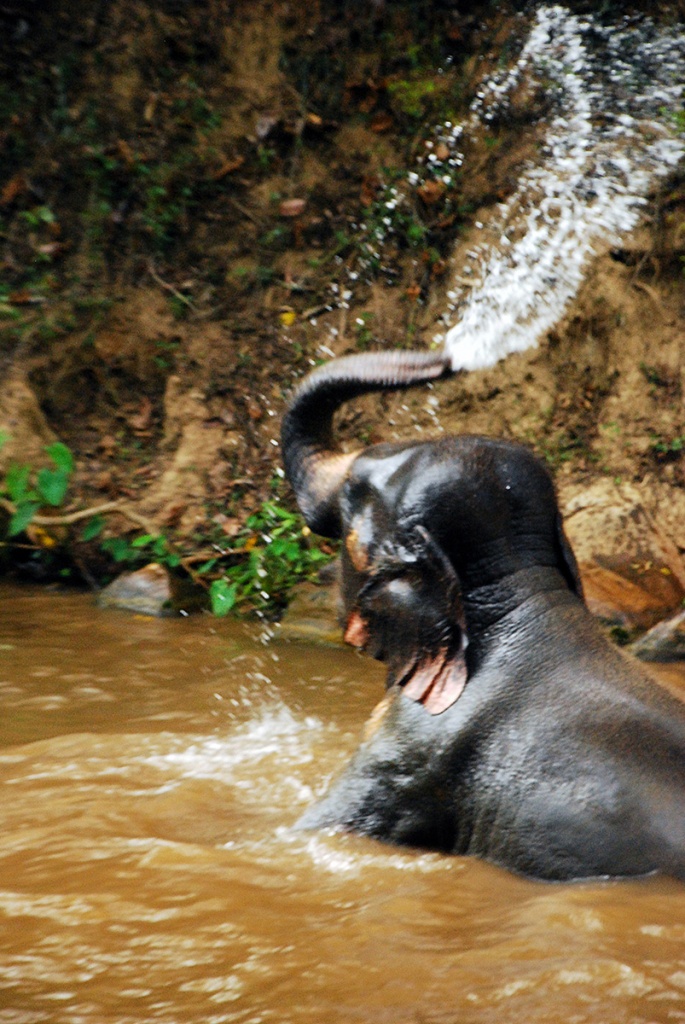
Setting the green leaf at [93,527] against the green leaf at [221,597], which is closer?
the green leaf at [221,597]

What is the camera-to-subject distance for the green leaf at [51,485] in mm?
6316

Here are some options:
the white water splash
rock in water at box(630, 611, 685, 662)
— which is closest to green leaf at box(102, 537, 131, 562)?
the white water splash

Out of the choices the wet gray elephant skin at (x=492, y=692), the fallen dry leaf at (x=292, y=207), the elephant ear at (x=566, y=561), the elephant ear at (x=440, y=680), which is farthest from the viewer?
the fallen dry leaf at (x=292, y=207)

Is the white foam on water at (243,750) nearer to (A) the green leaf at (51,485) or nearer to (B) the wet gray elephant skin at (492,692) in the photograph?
(B) the wet gray elephant skin at (492,692)

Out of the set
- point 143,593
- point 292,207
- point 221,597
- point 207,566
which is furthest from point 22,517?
point 292,207

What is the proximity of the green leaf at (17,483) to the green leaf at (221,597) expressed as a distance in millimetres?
1262

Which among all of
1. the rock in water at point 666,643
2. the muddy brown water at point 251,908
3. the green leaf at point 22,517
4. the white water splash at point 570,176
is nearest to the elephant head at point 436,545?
the muddy brown water at point 251,908

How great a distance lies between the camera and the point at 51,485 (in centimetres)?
634

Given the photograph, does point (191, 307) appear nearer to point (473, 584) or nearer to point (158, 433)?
point (158, 433)

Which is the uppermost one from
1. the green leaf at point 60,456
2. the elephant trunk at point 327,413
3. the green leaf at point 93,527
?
the elephant trunk at point 327,413

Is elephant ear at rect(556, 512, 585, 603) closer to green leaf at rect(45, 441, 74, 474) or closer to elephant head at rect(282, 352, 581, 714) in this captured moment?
elephant head at rect(282, 352, 581, 714)

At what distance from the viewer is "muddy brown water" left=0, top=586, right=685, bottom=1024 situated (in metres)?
2.11

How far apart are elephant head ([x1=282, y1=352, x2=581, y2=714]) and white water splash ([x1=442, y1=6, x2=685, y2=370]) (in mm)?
3847

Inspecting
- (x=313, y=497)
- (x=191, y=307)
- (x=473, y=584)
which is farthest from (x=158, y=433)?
(x=473, y=584)
